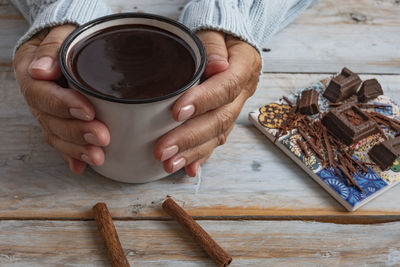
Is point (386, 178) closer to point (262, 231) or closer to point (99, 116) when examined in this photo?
point (262, 231)

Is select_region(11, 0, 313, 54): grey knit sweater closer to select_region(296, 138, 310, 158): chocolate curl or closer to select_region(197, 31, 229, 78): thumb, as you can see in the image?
select_region(197, 31, 229, 78): thumb

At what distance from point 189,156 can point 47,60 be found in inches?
14.0

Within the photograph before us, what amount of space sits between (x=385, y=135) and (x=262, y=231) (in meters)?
0.45

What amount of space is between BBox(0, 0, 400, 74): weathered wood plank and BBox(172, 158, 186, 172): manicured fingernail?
50 centimetres

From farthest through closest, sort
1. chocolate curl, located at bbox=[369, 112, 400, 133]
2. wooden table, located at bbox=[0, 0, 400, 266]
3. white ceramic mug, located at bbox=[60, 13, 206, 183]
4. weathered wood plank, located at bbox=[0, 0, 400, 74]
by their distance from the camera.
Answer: weathered wood plank, located at bbox=[0, 0, 400, 74] < chocolate curl, located at bbox=[369, 112, 400, 133] < wooden table, located at bbox=[0, 0, 400, 266] < white ceramic mug, located at bbox=[60, 13, 206, 183]

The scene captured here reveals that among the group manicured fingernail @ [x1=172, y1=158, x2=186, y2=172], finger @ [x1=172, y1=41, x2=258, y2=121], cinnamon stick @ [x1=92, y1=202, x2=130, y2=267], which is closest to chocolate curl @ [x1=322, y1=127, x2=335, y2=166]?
finger @ [x1=172, y1=41, x2=258, y2=121]

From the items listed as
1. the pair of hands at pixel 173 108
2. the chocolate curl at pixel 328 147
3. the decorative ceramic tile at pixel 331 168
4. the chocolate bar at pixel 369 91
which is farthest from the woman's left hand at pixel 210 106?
the chocolate bar at pixel 369 91

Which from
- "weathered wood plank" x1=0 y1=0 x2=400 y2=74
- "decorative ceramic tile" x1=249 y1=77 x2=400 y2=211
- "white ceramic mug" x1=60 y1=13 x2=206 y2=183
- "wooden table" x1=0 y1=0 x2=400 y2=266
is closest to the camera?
"white ceramic mug" x1=60 y1=13 x2=206 y2=183

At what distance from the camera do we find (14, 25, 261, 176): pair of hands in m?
0.83

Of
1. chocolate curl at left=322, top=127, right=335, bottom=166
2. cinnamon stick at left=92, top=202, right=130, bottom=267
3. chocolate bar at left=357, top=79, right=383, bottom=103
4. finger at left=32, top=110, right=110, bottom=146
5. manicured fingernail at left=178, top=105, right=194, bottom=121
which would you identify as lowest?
chocolate curl at left=322, top=127, right=335, bottom=166

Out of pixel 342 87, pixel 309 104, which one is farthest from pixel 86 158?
pixel 342 87

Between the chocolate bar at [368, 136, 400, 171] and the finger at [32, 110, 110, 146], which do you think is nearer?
the finger at [32, 110, 110, 146]

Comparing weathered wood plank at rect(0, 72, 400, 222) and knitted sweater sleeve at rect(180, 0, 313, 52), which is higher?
knitted sweater sleeve at rect(180, 0, 313, 52)

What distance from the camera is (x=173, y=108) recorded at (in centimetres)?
80
